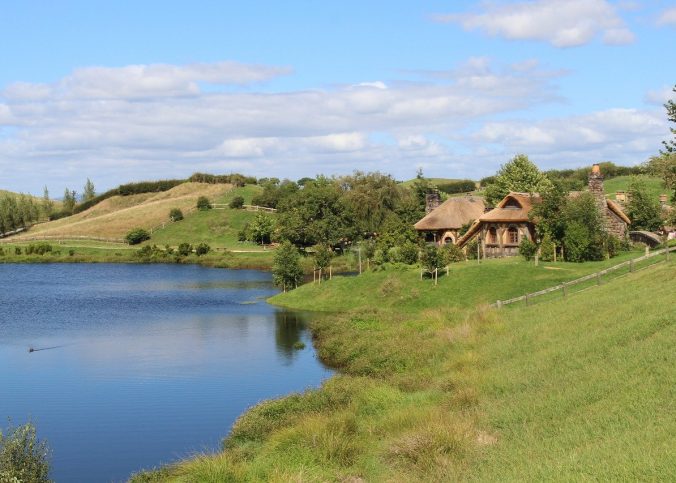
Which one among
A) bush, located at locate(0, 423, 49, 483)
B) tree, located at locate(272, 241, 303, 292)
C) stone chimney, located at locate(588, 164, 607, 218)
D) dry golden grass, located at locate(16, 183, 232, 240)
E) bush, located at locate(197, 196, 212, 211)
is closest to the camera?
bush, located at locate(0, 423, 49, 483)

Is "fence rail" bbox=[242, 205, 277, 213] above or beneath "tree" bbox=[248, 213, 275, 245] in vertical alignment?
above

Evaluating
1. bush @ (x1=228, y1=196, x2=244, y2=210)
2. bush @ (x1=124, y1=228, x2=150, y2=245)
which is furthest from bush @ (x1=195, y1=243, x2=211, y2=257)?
bush @ (x1=228, y1=196, x2=244, y2=210)

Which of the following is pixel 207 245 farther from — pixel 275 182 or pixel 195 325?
pixel 195 325

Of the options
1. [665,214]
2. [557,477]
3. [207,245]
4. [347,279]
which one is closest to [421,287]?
[347,279]

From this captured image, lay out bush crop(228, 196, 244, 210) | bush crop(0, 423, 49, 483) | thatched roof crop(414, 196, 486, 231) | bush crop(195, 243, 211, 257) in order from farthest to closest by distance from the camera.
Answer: bush crop(228, 196, 244, 210) → bush crop(195, 243, 211, 257) → thatched roof crop(414, 196, 486, 231) → bush crop(0, 423, 49, 483)

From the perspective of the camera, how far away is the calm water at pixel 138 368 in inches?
1061

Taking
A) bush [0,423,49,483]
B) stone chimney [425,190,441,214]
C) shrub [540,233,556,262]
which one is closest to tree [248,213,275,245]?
stone chimney [425,190,441,214]

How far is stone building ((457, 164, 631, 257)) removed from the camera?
218 feet

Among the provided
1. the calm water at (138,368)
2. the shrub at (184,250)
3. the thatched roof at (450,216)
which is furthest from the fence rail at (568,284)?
the shrub at (184,250)

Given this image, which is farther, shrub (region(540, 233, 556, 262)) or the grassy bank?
shrub (region(540, 233, 556, 262))

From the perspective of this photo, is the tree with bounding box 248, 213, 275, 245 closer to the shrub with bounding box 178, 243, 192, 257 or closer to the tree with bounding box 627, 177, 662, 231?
the shrub with bounding box 178, 243, 192, 257

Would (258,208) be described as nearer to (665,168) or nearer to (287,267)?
(287,267)

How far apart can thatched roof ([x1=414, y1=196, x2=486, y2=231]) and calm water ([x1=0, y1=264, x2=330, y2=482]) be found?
18.8 meters

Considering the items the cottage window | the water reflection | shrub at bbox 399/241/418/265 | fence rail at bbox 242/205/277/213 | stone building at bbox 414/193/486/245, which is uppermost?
fence rail at bbox 242/205/277/213
